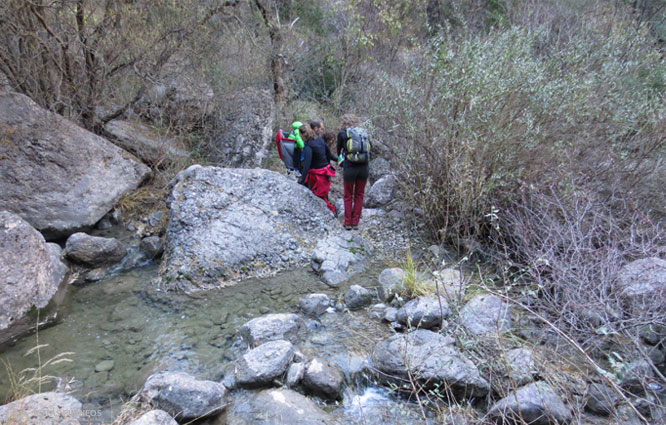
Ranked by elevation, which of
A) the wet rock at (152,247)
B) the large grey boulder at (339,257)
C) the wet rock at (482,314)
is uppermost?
the wet rock at (482,314)

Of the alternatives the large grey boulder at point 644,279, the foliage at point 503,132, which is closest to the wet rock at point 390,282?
the foliage at point 503,132

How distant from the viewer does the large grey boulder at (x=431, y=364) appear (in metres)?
3.10

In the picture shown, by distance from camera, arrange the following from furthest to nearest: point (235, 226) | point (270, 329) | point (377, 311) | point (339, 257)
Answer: point (339, 257), point (235, 226), point (377, 311), point (270, 329)

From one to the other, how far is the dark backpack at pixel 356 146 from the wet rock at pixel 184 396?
362 cm

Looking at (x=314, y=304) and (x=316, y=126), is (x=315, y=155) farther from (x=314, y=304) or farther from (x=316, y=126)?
(x=314, y=304)

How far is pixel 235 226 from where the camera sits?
17.3ft

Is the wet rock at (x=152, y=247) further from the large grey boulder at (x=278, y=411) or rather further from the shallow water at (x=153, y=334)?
the large grey boulder at (x=278, y=411)

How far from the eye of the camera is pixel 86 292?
4.54 meters

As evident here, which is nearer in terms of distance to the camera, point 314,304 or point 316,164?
point 314,304

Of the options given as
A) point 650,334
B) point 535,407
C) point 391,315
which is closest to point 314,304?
point 391,315

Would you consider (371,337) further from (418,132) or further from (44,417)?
(418,132)

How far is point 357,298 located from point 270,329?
1.08m

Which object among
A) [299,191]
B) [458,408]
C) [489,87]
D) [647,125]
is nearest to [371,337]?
[458,408]

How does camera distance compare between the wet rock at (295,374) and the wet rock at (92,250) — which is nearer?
the wet rock at (295,374)
